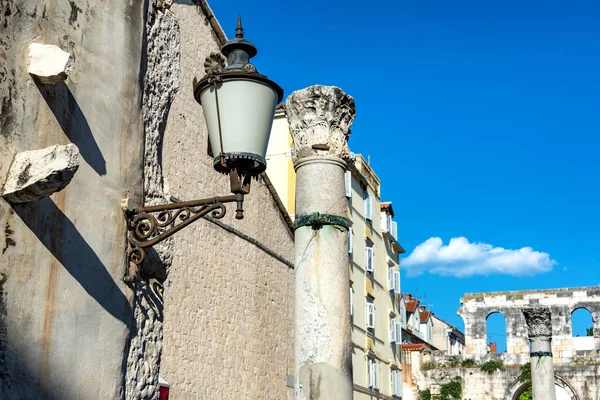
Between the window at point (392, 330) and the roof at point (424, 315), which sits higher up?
the roof at point (424, 315)

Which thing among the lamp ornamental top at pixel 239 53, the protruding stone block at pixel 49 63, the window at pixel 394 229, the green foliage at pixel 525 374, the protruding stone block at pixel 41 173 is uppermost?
the window at pixel 394 229

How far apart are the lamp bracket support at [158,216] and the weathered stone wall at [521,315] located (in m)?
32.4

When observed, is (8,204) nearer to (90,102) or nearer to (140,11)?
(90,102)

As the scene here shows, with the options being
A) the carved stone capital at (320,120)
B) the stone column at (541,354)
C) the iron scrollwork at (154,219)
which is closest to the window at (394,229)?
the stone column at (541,354)

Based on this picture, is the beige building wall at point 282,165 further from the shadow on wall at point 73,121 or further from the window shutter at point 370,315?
the shadow on wall at point 73,121

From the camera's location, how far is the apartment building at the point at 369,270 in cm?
2530

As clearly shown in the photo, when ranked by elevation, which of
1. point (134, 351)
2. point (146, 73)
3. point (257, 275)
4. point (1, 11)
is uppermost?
point (257, 275)

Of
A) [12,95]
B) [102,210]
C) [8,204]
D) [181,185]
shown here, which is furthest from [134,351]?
[181,185]

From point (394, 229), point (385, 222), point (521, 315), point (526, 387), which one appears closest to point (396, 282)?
point (394, 229)

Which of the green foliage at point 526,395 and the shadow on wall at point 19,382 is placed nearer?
the shadow on wall at point 19,382

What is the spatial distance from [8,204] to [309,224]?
11.2ft

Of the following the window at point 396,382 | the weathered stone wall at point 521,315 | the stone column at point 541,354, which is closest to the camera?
the stone column at point 541,354

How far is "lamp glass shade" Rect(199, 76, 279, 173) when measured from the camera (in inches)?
159

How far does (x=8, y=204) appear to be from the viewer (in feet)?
11.0
